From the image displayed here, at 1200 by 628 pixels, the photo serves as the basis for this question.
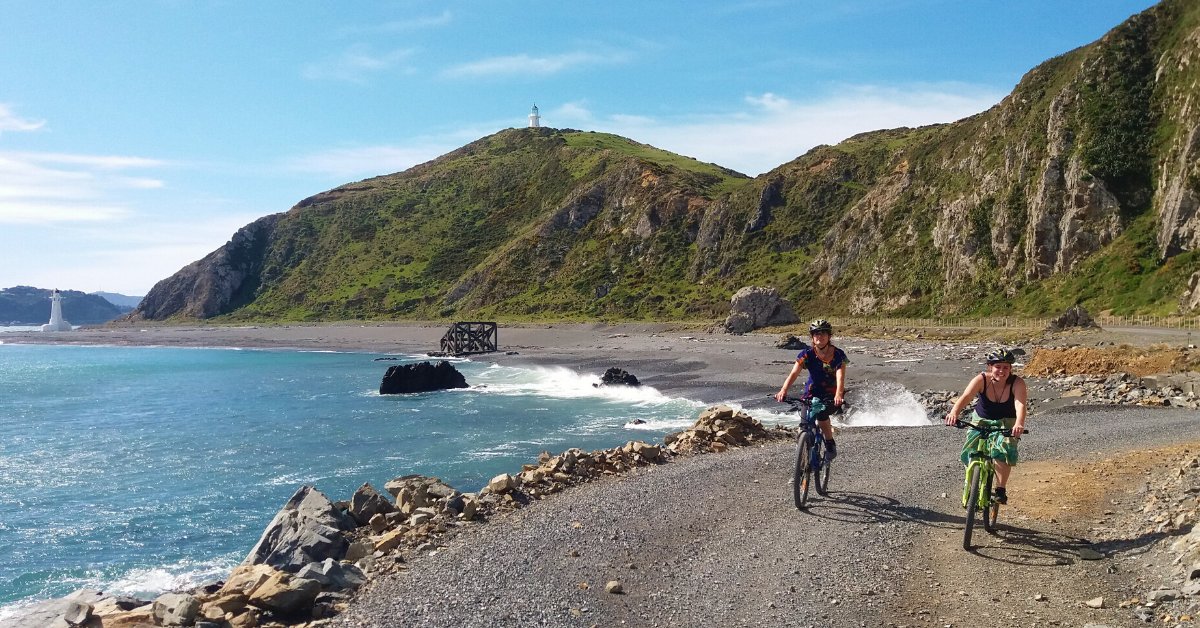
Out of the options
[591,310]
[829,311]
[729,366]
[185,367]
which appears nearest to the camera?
[729,366]

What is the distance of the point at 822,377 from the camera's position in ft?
36.3

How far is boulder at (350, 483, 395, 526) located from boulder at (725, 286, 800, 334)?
71.3 m

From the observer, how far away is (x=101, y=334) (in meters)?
172

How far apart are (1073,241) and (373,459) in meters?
63.3

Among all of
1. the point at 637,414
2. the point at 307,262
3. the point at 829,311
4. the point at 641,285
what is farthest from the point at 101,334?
the point at 637,414

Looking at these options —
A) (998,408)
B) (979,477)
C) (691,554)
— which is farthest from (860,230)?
(691,554)

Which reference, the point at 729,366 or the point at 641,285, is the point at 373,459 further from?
the point at 641,285

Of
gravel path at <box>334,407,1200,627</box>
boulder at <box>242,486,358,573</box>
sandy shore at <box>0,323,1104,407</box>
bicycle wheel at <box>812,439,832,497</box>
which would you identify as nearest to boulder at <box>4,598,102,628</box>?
boulder at <box>242,486,358,573</box>

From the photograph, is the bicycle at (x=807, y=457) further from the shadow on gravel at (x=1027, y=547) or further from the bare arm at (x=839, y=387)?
the shadow on gravel at (x=1027, y=547)

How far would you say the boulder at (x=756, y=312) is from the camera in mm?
83125

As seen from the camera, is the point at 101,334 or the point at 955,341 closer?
the point at 955,341

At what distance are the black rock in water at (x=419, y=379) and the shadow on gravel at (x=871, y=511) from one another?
43.0 metres

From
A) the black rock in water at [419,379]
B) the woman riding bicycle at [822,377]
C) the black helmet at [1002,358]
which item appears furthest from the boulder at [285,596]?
the black rock in water at [419,379]

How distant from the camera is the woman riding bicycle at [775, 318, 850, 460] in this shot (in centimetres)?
1087
